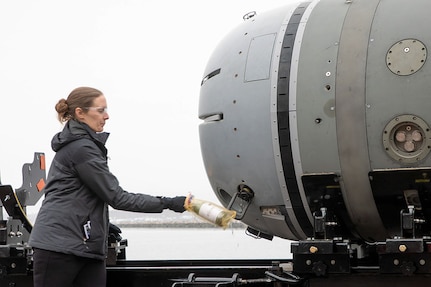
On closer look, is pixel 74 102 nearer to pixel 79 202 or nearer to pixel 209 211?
pixel 79 202

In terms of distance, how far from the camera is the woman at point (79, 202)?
379cm

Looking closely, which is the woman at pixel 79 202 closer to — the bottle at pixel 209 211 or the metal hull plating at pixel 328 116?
the bottle at pixel 209 211

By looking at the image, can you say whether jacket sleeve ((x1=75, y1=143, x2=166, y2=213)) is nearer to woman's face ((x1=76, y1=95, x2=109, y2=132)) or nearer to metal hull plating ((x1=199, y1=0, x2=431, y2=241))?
woman's face ((x1=76, y1=95, x2=109, y2=132))

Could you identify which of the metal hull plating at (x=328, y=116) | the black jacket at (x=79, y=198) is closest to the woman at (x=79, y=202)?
the black jacket at (x=79, y=198)

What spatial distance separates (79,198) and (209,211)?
71cm

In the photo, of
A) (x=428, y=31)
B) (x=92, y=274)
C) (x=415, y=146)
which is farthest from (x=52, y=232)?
(x=428, y=31)

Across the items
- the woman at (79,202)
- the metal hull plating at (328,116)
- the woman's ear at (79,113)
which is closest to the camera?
the woman at (79,202)

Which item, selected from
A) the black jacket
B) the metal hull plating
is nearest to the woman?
the black jacket

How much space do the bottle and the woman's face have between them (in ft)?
2.18

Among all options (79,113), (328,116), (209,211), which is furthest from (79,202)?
(328,116)

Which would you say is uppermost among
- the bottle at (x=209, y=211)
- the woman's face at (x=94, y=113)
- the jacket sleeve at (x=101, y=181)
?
the woman's face at (x=94, y=113)

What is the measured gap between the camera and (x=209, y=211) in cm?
388

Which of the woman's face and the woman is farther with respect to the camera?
the woman's face

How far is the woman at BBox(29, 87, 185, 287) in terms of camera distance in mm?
3793
